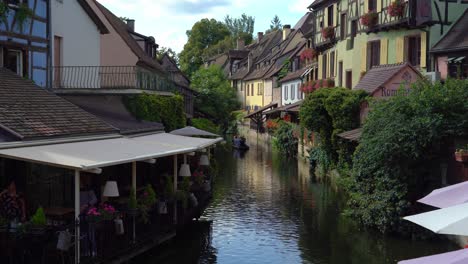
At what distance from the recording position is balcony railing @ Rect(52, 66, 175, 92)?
23.1 meters

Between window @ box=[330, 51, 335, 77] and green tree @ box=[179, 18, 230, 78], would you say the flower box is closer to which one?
window @ box=[330, 51, 335, 77]

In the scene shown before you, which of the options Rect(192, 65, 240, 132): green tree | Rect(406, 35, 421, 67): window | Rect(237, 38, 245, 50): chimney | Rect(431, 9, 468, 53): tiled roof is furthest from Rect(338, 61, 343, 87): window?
Rect(237, 38, 245, 50): chimney

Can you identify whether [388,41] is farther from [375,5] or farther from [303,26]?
[303,26]

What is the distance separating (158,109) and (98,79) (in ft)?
8.69

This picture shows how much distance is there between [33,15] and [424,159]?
12.9 metres

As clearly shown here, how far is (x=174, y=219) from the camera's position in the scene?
16984 mm

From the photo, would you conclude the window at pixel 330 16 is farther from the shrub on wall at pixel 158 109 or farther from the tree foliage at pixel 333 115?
the shrub on wall at pixel 158 109

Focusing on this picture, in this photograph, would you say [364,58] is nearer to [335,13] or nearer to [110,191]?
[335,13]

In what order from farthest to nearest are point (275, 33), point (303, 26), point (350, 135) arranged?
point (275, 33) → point (303, 26) → point (350, 135)

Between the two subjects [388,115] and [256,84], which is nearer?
[388,115]

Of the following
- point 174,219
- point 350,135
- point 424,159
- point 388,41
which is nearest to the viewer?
point 174,219

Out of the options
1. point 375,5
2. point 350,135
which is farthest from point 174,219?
point 375,5

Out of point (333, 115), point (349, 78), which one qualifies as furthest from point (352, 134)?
point (349, 78)

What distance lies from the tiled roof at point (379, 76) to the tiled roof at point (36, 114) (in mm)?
12922
